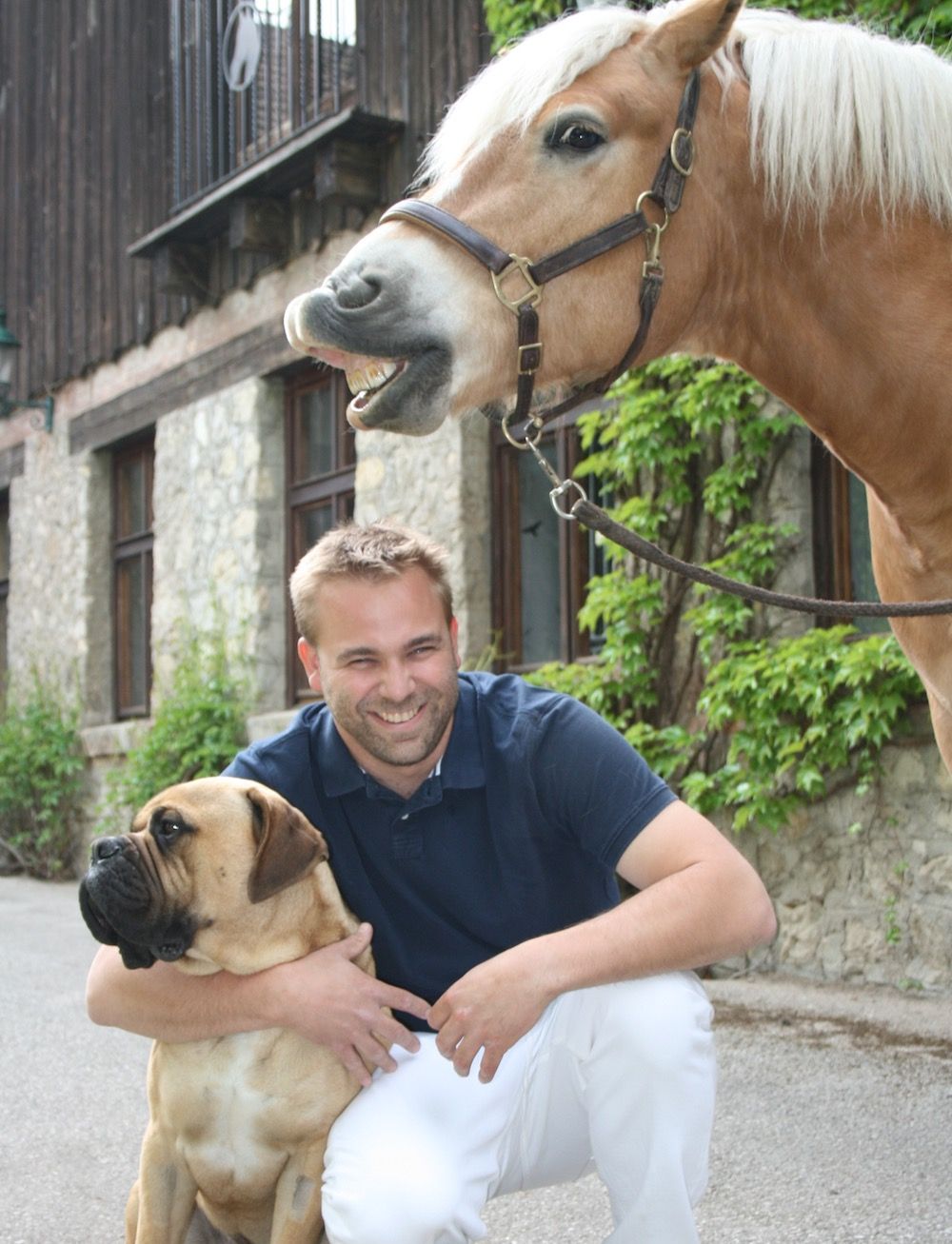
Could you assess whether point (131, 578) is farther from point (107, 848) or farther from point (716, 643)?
point (107, 848)

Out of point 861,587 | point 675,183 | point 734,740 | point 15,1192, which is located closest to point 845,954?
point 734,740

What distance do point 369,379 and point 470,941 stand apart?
3.52ft

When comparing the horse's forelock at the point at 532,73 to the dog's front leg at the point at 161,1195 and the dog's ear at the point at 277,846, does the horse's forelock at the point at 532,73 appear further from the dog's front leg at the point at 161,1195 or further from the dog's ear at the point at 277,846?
the dog's front leg at the point at 161,1195

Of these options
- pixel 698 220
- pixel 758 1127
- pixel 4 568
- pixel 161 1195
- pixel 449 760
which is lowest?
pixel 758 1127

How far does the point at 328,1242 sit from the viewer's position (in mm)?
2523

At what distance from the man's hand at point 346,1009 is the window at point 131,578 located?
8.80 metres

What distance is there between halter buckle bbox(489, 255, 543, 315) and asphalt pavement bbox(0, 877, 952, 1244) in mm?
2112

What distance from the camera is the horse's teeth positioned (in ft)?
7.68

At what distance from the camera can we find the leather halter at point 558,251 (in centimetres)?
233

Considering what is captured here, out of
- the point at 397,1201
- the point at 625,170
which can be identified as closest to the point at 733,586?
the point at 625,170

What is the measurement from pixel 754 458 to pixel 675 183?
3830mm

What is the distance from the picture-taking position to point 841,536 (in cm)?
609

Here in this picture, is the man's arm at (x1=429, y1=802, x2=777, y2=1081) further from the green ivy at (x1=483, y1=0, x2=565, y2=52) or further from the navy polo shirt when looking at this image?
the green ivy at (x1=483, y1=0, x2=565, y2=52)

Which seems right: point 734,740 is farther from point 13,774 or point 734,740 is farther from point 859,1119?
point 13,774
